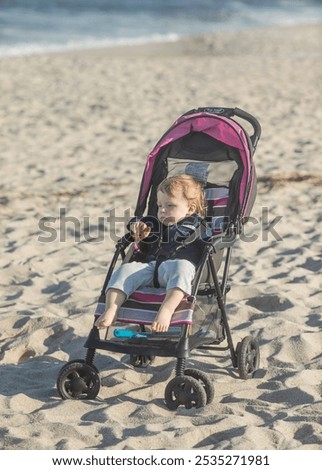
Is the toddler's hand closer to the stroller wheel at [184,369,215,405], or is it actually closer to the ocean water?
the stroller wheel at [184,369,215,405]

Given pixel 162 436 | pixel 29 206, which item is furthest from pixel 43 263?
pixel 162 436

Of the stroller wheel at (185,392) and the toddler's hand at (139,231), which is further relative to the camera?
the toddler's hand at (139,231)

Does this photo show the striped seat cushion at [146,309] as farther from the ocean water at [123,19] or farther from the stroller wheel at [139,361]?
the ocean water at [123,19]

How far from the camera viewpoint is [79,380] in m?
4.25

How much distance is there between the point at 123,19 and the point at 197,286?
23716mm

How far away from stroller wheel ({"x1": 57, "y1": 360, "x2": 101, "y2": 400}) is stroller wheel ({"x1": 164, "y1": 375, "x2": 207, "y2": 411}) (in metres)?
0.37

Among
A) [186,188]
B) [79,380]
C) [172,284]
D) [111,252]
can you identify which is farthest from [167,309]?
[111,252]

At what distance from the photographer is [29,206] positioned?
7.76 metres

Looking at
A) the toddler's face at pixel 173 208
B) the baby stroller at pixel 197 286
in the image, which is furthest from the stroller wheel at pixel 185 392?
the toddler's face at pixel 173 208

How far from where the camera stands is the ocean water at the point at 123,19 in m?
21.9

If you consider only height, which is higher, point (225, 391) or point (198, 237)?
point (198, 237)

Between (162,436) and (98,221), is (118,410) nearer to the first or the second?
(162,436)

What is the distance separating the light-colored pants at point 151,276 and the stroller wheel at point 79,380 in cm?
39
